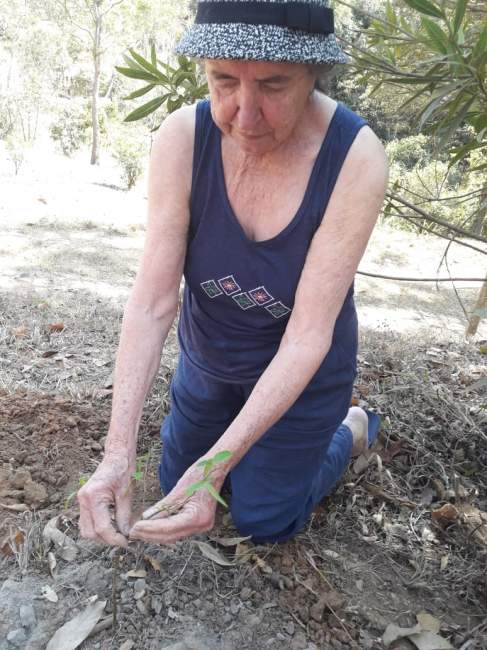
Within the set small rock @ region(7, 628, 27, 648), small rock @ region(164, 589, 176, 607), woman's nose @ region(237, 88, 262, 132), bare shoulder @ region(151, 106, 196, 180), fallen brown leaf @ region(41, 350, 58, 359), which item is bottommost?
fallen brown leaf @ region(41, 350, 58, 359)

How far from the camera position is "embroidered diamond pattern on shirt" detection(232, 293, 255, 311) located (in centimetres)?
174

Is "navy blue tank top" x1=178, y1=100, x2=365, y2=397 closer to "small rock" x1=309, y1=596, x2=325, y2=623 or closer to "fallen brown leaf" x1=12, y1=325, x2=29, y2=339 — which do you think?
"small rock" x1=309, y1=596, x2=325, y2=623

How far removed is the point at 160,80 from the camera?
216 centimetres

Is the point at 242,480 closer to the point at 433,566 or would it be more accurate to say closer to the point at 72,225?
the point at 433,566

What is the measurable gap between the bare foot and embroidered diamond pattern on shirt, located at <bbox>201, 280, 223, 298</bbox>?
0.79 meters

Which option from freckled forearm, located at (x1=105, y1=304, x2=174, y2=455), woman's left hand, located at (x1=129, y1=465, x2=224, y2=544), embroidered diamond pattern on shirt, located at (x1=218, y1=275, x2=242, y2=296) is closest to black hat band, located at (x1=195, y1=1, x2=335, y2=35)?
embroidered diamond pattern on shirt, located at (x1=218, y1=275, x2=242, y2=296)

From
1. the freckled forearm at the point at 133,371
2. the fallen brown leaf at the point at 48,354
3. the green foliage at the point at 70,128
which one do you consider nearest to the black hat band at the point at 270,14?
the freckled forearm at the point at 133,371

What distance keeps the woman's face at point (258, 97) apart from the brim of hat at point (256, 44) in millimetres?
49

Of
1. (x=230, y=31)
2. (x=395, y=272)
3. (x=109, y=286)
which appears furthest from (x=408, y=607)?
(x=395, y=272)

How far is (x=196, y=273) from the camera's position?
1770 millimetres

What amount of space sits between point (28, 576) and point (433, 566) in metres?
1.22

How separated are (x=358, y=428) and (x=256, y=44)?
146cm

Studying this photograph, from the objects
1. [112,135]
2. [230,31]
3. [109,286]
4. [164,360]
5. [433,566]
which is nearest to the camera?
[230,31]

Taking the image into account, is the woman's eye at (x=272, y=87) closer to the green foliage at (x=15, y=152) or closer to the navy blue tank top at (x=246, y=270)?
the navy blue tank top at (x=246, y=270)
